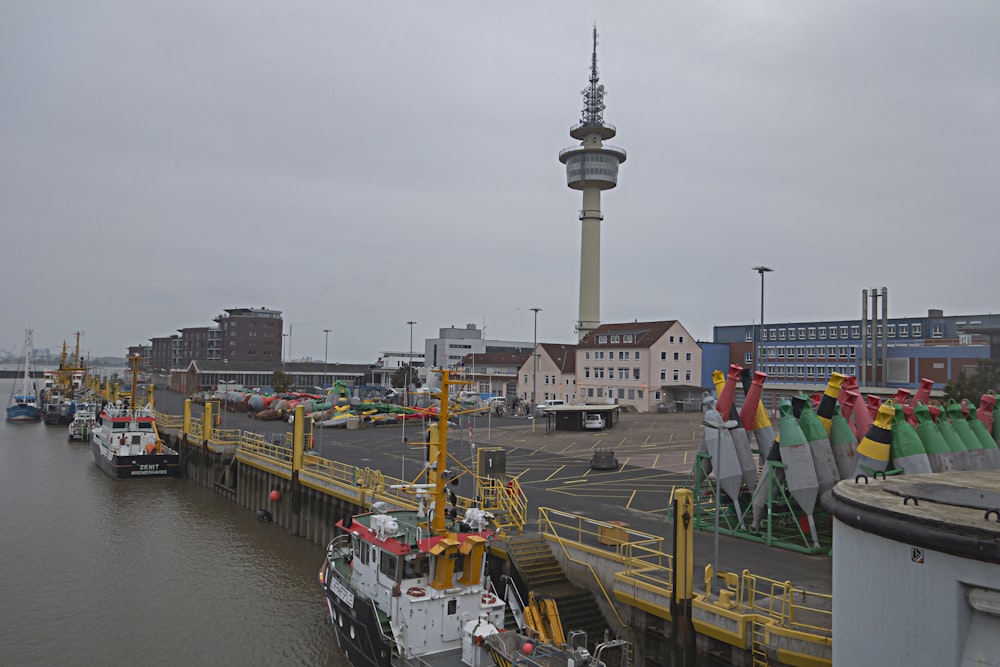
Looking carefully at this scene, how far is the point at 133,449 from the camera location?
164ft

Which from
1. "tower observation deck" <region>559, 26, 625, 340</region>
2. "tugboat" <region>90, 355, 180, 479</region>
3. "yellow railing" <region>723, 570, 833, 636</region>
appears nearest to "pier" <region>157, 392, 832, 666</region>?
"yellow railing" <region>723, 570, 833, 636</region>

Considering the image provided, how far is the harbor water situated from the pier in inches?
120

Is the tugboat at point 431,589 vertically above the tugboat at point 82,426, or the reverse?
the tugboat at point 431,589

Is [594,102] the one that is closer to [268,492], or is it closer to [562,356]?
[562,356]

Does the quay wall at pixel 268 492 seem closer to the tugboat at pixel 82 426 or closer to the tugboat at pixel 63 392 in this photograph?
the tugboat at pixel 82 426

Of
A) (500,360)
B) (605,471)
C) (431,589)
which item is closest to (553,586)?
(431,589)

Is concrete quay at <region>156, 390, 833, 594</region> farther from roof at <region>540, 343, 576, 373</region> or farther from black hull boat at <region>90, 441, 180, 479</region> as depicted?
roof at <region>540, 343, 576, 373</region>

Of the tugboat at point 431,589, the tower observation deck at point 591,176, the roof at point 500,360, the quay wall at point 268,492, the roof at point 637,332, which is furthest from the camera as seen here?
the roof at point 500,360

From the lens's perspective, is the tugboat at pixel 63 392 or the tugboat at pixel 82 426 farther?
the tugboat at pixel 63 392

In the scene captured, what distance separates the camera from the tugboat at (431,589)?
647 inches

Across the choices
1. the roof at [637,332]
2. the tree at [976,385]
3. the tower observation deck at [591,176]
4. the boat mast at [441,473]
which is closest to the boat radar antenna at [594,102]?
the tower observation deck at [591,176]

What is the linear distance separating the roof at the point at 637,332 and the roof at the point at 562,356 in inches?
161

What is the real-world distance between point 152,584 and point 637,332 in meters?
59.9

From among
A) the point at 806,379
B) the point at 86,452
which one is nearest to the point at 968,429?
the point at 806,379
